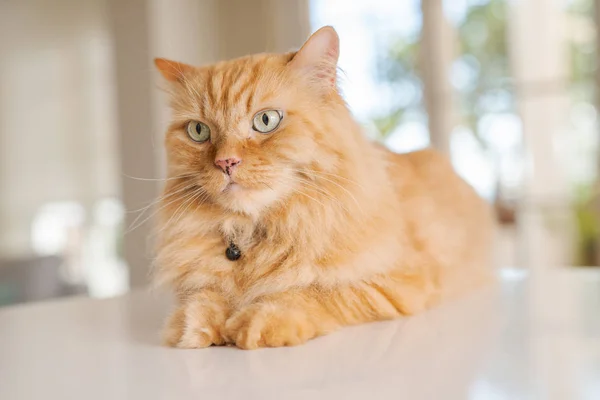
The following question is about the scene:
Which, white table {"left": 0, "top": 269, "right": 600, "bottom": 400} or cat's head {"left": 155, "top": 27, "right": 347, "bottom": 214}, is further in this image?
cat's head {"left": 155, "top": 27, "right": 347, "bottom": 214}

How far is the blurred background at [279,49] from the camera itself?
13.1 ft

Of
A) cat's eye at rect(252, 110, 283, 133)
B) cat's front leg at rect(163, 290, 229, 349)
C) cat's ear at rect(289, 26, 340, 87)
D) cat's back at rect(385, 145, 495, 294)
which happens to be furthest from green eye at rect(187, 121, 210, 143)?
cat's back at rect(385, 145, 495, 294)

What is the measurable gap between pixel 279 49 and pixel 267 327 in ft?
13.0

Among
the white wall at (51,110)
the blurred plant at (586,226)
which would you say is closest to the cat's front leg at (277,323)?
the blurred plant at (586,226)

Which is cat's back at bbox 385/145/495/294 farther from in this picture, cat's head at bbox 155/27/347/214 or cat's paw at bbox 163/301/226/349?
cat's paw at bbox 163/301/226/349

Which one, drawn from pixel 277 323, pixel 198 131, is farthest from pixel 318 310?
pixel 198 131

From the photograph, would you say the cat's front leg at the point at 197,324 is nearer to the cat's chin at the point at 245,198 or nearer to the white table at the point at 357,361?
the white table at the point at 357,361

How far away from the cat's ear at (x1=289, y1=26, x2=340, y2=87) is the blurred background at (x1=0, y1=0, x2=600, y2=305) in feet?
7.50

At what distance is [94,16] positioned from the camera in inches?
188

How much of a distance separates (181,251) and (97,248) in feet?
12.3

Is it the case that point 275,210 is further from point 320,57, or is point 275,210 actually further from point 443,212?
point 443,212

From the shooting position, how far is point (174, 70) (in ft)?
4.84

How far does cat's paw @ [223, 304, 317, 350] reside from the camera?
3.84 feet

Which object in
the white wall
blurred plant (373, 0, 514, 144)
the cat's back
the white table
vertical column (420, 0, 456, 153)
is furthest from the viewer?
the white wall
